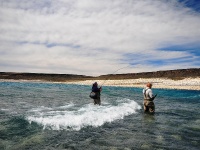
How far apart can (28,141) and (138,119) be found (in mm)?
6564

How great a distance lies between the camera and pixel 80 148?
7594 mm

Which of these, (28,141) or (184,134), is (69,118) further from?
(184,134)

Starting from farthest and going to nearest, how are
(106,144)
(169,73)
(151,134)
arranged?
1. (169,73)
2. (151,134)
3. (106,144)

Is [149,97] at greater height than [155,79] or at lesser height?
lesser

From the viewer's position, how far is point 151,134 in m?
9.70

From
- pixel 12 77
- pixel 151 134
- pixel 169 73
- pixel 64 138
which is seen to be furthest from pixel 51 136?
pixel 12 77

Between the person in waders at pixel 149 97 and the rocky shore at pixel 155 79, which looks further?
the rocky shore at pixel 155 79

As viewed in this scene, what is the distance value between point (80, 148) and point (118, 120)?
519 cm

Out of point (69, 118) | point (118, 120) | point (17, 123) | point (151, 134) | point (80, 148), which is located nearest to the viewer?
point (80, 148)

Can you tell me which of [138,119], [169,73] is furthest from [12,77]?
[138,119]

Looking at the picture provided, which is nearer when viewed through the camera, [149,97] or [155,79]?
[149,97]

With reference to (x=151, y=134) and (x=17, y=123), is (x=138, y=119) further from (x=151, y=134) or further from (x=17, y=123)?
(x=17, y=123)

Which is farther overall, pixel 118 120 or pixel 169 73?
pixel 169 73

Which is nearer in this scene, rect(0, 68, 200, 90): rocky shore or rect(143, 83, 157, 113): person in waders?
rect(143, 83, 157, 113): person in waders
